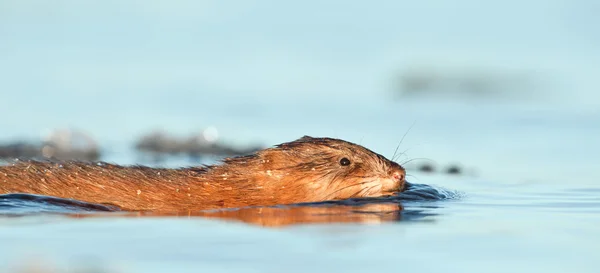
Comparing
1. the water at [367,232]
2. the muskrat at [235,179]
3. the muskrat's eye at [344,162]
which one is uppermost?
the muskrat's eye at [344,162]

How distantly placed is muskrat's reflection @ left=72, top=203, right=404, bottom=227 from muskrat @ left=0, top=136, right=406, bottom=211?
347 mm

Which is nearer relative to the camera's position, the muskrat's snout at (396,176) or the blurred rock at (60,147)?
the muskrat's snout at (396,176)

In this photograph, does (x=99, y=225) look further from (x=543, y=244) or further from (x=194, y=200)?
(x=543, y=244)

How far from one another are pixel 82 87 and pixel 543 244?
16.1 m

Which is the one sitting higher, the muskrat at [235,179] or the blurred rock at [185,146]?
the blurred rock at [185,146]

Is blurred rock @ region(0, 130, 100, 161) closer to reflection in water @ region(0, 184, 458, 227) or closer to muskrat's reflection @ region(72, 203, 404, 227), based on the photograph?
reflection in water @ region(0, 184, 458, 227)

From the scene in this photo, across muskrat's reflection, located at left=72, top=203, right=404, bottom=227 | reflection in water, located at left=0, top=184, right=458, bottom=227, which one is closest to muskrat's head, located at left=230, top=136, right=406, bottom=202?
reflection in water, located at left=0, top=184, right=458, bottom=227

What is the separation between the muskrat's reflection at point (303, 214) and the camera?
10086 mm

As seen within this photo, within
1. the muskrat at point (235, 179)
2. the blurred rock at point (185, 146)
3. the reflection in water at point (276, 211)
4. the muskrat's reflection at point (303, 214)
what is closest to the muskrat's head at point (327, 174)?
the muskrat at point (235, 179)

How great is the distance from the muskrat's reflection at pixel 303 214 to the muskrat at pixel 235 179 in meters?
0.35

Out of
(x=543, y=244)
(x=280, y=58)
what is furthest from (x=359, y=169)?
(x=280, y=58)

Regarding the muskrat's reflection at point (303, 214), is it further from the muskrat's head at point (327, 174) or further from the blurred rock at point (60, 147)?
the blurred rock at point (60, 147)

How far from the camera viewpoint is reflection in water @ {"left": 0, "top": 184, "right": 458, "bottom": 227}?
1022 centimetres

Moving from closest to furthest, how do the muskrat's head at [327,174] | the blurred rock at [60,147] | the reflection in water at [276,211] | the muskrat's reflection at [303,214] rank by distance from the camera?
1. the muskrat's reflection at [303,214]
2. the reflection in water at [276,211]
3. the muskrat's head at [327,174]
4. the blurred rock at [60,147]
